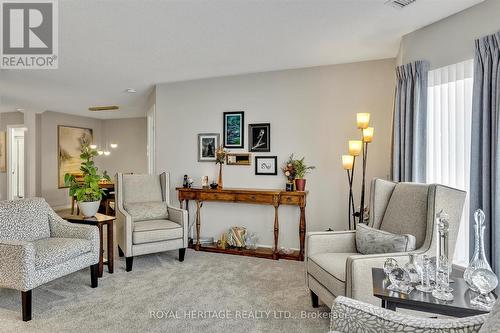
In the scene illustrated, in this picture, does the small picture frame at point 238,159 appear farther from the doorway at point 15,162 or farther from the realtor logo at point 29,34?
the doorway at point 15,162

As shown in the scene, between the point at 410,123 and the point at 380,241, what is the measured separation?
4.32ft

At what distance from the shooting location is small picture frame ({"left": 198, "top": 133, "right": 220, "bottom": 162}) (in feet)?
15.3

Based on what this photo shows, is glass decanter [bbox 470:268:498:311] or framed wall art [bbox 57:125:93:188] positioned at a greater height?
framed wall art [bbox 57:125:93:188]

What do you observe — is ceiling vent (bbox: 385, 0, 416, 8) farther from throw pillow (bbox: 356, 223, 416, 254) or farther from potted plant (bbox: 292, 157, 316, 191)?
potted plant (bbox: 292, 157, 316, 191)

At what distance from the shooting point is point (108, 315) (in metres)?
2.40

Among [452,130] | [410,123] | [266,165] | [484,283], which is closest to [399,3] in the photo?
[410,123]

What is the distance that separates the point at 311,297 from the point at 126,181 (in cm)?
279

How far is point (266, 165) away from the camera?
436cm

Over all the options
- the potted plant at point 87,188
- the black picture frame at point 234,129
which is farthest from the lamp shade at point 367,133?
the potted plant at point 87,188

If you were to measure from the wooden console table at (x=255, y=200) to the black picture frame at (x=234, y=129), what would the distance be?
72 cm

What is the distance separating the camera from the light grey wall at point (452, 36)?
2404 mm

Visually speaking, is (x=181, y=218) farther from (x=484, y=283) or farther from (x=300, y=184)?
(x=484, y=283)

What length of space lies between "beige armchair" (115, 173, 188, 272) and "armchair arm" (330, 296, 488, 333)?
8.87 ft

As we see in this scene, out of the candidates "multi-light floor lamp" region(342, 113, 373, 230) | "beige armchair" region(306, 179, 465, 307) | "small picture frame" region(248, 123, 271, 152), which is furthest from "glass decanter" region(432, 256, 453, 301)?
"small picture frame" region(248, 123, 271, 152)
